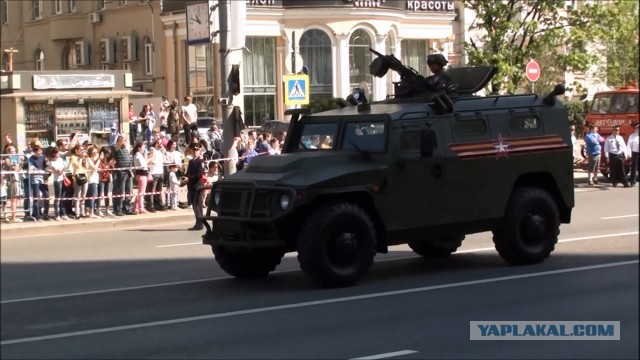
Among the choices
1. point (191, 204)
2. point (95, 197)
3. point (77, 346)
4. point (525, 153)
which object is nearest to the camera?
point (95, 197)

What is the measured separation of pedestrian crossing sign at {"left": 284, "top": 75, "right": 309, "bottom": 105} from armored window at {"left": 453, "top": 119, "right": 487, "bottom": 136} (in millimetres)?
8162

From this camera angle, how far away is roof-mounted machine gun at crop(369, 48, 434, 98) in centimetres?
1139

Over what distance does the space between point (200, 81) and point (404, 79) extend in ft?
100

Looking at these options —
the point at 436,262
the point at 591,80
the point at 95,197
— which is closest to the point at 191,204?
the point at 436,262

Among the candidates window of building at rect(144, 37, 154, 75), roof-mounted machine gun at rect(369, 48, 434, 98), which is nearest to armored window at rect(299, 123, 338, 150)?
roof-mounted machine gun at rect(369, 48, 434, 98)

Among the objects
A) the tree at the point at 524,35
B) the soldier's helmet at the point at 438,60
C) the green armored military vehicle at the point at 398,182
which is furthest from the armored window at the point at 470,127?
the tree at the point at 524,35

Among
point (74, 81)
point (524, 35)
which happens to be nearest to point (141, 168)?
point (524, 35)

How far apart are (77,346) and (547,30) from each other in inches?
517

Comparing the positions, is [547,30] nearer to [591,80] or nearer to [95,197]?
[591,80]

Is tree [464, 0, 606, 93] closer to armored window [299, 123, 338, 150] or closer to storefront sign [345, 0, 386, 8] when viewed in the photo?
armored window [299, 123, 338, 150]

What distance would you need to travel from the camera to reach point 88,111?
85.9ft

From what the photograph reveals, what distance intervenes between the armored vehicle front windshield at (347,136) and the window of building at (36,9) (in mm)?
7605

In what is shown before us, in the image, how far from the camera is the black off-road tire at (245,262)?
12188mm

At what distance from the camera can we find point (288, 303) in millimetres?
10609
